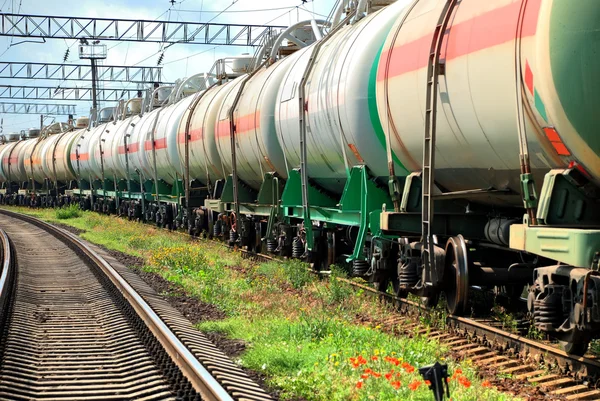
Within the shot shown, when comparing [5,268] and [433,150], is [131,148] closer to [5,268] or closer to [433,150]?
[5,268]

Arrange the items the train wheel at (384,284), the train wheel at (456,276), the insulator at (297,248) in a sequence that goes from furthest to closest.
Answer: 1. the insulator at (297,248)
2. the train wheel at (384,284)
3. the train wheel at (456,276)

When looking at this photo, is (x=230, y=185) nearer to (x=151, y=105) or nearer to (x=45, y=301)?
(x=45, y=301)

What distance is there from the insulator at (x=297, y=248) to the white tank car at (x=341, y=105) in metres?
1.47

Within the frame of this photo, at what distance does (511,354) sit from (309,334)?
6.94 ft

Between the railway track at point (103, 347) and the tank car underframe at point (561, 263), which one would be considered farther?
the railway track at point (103, 347)

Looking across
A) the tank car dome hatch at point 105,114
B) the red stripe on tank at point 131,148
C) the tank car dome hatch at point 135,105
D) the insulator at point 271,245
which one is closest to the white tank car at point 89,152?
the tank car dome hatch at point 105,114

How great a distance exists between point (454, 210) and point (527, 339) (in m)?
2.66

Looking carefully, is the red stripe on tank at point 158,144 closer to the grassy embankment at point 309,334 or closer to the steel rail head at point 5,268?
the steel rail head at point 5,268

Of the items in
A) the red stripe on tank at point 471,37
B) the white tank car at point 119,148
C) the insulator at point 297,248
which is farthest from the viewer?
the white tank car at point 119,148

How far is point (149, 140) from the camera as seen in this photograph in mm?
26609

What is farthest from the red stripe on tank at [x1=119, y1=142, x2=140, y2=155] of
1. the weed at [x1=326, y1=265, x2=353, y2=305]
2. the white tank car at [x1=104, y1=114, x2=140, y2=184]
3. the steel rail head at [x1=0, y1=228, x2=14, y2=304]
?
the weed at [x1=326, y1=265, x2=353, y2=305]

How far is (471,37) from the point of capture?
7.96 meters

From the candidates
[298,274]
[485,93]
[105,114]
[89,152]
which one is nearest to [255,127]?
[298,274]

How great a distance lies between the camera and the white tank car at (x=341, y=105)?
Result: 10875mm
